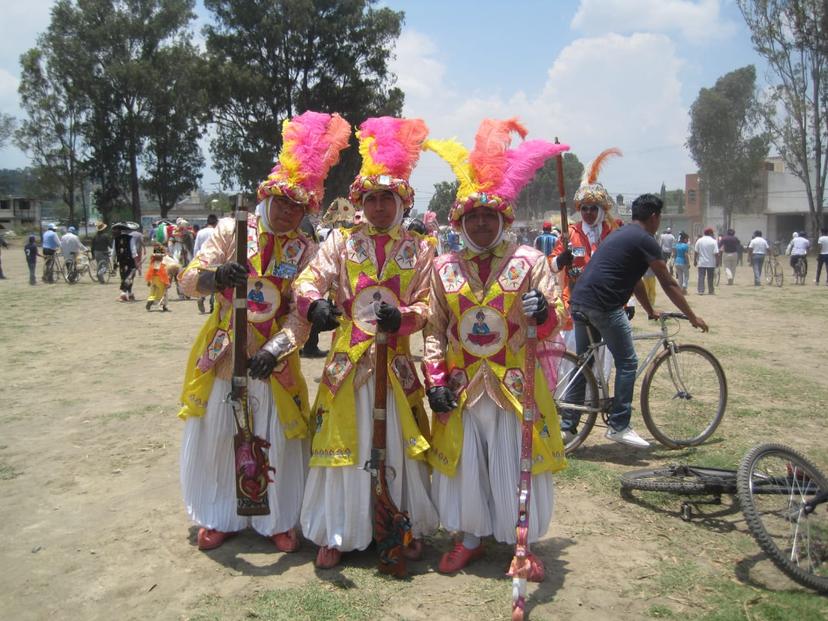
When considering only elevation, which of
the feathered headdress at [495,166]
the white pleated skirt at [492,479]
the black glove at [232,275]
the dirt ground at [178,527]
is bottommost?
the dirt ground at [178,527]

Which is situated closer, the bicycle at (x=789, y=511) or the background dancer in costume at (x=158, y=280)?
the bicycle at (x=789, y=511)

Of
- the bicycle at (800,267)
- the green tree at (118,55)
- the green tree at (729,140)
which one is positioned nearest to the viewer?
the bicycle at (800,267)

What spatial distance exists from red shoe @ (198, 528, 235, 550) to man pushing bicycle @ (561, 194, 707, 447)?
2.89 m

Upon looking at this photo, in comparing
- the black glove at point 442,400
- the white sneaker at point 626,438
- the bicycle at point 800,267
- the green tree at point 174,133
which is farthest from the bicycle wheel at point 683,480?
the green tree at point 174,133

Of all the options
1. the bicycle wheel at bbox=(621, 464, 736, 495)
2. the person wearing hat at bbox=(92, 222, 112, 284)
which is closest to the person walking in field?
the person wearing hat at bbox=(92, 222, 112, 284)

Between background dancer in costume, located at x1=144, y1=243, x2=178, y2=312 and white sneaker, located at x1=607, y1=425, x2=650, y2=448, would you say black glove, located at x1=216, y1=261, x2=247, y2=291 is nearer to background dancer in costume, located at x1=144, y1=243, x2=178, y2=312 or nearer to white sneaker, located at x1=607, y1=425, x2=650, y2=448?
white sneaker, located at x1=607, y1=425, x2=650, y2=448

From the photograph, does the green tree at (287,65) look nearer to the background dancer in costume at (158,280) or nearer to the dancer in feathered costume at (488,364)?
the background dancer in costume at (158,280)

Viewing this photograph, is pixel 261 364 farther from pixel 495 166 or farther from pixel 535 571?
pixel 535 571

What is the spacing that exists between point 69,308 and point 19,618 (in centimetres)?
1368

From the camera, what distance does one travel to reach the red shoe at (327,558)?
352cm

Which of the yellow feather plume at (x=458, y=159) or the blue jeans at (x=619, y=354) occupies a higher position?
the yellow feather plume at (x=458, y=159)

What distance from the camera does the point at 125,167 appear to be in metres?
41.2

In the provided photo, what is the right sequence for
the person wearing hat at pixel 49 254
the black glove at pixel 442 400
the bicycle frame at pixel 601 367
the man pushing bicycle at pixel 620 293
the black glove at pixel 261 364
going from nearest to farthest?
the black glove at pixel 442 400 → the black glove at pixel 261 364 → the man pushing bicycle at pixel 620 293 → the bicycle frame at pixel 601 367 → the person wearing hat at pixel 49 254

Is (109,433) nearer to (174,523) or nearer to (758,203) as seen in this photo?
(174,523)
